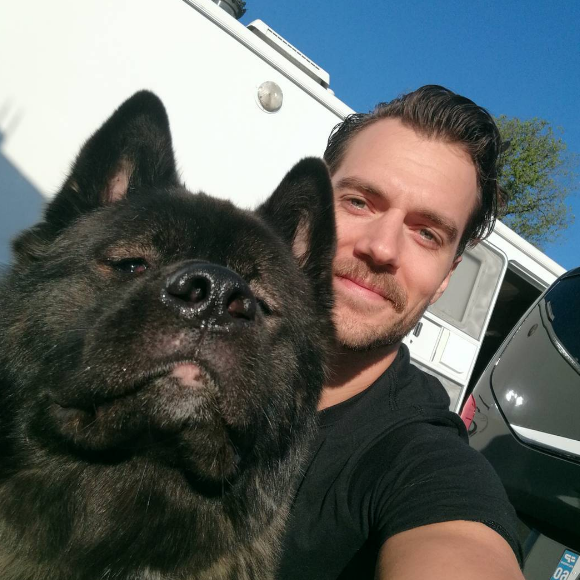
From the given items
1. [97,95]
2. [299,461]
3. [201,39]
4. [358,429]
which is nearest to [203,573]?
[299,461]

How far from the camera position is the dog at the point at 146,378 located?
1.72 meters

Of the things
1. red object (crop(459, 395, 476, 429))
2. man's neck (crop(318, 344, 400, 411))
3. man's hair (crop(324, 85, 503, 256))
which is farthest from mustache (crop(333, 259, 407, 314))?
red object (crop(459, 395, 476, 429))

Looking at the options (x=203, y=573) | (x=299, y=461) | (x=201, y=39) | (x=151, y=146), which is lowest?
(x=203, y=573)

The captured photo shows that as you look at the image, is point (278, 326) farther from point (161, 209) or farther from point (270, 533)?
point (270, 533)

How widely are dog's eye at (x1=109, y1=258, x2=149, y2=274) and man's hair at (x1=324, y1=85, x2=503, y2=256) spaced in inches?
71.8

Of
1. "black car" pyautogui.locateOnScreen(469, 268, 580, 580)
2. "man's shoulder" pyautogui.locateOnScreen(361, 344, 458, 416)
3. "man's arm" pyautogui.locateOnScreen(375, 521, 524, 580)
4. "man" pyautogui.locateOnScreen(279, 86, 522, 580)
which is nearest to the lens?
"man's arm" pyautogui.locateOnScreen(375, 521, 524, 580)

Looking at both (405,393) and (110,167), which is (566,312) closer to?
(405,393)

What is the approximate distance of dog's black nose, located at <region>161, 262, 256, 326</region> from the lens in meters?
1.70

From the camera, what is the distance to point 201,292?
5.57ft

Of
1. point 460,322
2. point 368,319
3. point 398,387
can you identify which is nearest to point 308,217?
point 368,319

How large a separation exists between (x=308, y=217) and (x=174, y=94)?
2538mm

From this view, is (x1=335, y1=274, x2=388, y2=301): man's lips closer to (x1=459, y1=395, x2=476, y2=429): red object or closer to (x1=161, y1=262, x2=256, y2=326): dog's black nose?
(x1=161, y1=262, x2=256, y2=326): dog's black nose

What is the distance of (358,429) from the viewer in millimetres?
2488

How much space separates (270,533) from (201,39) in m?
4.13
